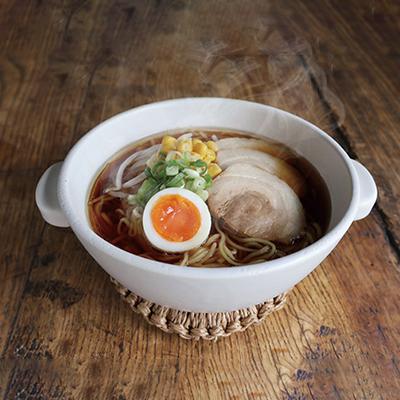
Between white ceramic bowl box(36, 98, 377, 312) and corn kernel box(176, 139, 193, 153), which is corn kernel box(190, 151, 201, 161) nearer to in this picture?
corn kernel box(176, 139, 193, 153)

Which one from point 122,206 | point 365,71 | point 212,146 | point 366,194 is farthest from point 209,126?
point 365,71

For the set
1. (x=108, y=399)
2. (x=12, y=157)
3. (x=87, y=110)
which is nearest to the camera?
(x=108, y=399)

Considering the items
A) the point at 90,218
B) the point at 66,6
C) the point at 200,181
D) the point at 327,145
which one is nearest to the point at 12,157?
the point at 90,218

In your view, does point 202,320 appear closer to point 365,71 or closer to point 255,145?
point 255,145

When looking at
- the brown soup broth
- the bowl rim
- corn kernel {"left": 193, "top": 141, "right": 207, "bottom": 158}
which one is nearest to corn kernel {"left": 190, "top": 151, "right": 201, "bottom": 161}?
corn kernel {"left": 193, "top": 141, "right": 207, "bottom": 158}

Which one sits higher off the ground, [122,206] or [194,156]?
[194,156]

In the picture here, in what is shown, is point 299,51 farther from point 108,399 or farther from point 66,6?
point 108,399

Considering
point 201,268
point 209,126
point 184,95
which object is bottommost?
point 184,95
